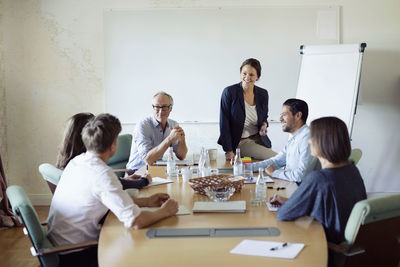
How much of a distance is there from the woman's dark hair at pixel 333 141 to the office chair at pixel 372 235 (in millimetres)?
275

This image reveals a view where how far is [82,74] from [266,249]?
3.94 metres

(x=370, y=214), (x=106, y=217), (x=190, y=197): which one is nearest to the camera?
(x=370, y=214)

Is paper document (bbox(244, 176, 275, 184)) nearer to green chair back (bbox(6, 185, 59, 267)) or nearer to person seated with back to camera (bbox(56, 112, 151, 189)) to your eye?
person seated with back to camera (bbox(56, 112, 151, 189))

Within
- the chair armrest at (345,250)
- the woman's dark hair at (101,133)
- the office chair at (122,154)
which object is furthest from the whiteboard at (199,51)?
the chair armrest at (345,250)

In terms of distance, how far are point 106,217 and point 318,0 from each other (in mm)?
3802

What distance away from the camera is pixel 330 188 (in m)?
1.97

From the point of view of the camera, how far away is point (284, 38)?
500 cm

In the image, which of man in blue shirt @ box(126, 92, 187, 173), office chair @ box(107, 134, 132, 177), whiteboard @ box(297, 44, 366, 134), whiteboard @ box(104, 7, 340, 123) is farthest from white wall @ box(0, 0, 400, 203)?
man in blue shirt @ box(126, 92, 187, 173)

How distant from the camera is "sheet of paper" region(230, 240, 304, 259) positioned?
5.39 ft

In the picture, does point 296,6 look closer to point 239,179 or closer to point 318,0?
point 318,0

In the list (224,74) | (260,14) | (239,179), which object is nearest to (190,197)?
(239,179)

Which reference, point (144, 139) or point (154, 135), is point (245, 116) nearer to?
point (154, 135)

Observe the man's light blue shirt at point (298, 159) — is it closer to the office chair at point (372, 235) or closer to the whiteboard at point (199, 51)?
the office chair at point (372, 235)

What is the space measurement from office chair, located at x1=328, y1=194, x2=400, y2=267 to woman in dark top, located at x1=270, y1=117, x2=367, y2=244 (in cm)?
10
